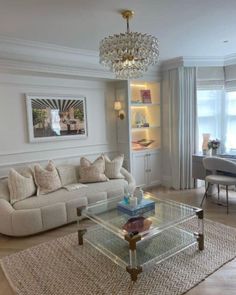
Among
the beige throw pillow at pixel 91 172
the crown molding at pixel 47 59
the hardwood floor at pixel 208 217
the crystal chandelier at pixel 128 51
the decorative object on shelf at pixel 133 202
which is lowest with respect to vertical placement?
the hardwood floor at pixel 208 217

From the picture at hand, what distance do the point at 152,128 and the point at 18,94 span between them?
2790 mm

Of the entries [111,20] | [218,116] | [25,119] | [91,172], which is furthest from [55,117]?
[218,116]

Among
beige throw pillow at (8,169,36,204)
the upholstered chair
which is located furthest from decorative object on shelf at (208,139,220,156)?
beige throw pillow at (8,169,36,204)

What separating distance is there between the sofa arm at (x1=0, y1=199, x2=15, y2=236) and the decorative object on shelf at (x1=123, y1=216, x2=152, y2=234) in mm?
1534

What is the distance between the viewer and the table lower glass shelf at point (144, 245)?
2.44 metres

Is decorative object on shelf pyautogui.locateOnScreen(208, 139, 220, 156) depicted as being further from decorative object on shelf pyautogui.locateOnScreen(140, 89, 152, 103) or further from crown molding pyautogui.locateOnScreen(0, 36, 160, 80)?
crown molding pyautogui.locateOnScreen(0, 36, 160, 80)

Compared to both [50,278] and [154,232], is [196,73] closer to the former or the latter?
[154,232]

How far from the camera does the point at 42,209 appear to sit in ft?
10.8

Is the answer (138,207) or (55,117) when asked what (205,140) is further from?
(55,117)

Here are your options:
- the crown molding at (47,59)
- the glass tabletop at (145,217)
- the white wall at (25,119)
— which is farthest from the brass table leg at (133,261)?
the crown molding at (47,59)

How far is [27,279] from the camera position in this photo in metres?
2.38

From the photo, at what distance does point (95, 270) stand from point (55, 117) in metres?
2.63

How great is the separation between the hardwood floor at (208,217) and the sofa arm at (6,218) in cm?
12

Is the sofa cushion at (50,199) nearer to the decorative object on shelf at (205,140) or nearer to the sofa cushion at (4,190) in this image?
the sofa cushion at (4,190)
